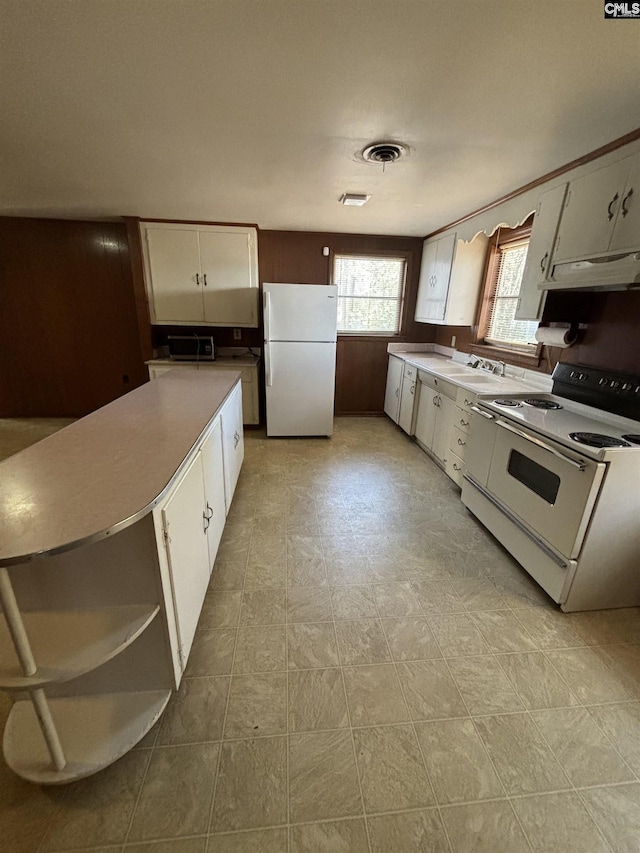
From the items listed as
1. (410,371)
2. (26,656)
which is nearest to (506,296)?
(410,371)

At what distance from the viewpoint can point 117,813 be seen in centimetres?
105

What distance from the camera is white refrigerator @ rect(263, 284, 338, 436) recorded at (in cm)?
359

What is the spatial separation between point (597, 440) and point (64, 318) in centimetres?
517

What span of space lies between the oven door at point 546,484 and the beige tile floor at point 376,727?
388 mm

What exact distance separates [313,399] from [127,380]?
242 cm

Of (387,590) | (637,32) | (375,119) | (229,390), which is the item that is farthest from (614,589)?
(375,119)

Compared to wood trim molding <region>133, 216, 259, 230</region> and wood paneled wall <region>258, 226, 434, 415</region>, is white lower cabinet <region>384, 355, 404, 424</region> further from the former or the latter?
wood trim molding <region>133, 216, 259, 230</region>

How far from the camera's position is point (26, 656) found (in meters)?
0.90

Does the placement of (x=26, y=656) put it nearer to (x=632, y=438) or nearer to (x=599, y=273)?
(x=632, y=438)

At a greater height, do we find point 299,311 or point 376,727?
point 299,311

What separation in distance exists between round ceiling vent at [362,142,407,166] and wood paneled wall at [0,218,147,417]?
3.18m

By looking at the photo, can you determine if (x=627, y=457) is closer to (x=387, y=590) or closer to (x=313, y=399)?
(x=387, y=590)

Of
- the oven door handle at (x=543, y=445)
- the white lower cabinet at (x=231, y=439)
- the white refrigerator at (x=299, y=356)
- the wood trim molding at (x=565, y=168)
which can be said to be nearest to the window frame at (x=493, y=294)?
the wood trim molding at (x=565, y=168)

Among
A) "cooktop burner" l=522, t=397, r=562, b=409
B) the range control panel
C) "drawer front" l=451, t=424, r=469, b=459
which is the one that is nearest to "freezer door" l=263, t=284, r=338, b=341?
"drawer front" l=451, t=424, r=469, b=459
